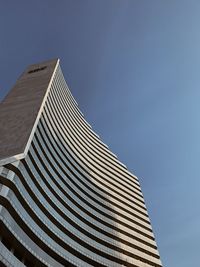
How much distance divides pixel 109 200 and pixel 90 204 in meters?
8.60

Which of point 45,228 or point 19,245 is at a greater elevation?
point 45,228

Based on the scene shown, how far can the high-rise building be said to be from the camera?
127ft

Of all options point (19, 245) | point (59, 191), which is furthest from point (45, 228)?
point (59, 191)

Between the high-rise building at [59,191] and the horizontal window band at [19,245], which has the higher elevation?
the high-rise building at [59,191]

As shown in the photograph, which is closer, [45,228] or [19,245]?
[19,245]

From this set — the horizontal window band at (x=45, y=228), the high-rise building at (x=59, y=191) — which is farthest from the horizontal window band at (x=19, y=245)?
the horizontal window band at (x=45, y=228)

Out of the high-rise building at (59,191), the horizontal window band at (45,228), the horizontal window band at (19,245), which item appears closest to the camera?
the horizontal window band at (19,245)

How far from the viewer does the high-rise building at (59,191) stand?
1521 inches

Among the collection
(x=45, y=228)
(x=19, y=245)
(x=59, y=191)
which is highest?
(x=59, y=191)

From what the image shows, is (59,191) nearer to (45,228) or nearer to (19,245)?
(45,228)

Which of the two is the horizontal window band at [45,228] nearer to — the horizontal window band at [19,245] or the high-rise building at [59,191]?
the high-rise building at [59,191]

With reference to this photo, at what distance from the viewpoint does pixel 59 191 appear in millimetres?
52406

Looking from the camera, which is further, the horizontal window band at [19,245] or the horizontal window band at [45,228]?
the horizontal window band at [45,228]

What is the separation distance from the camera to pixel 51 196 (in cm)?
4822
